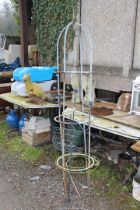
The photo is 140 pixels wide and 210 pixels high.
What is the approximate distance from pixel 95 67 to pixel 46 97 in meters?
1.38

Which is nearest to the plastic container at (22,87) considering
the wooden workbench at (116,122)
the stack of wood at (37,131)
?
the stack of wood at (37,131)

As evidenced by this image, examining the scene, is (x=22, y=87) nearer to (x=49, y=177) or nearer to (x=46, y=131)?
(x=46, y=131)

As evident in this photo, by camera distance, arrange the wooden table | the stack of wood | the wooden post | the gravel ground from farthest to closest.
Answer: the wooden post
the stack of wood
the wooden table
the gravel ground

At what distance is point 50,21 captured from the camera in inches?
287

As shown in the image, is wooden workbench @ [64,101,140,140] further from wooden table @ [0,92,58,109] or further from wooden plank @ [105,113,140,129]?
wooden table @ [0,92,58,109]

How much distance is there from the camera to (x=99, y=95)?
660 cm

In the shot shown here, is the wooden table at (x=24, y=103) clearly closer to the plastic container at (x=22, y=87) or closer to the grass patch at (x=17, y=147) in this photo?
the plastic container at (x=22, y=87)

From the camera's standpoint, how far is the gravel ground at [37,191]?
3656 mm

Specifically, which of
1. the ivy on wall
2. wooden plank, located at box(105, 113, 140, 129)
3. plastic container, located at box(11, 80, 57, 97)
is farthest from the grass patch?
the ivy on wall

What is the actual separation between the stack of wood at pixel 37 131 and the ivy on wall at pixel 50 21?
2401 mm

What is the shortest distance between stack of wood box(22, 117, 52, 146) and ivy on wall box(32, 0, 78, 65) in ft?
7.88

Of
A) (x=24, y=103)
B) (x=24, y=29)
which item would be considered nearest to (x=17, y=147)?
(x=24, y=103)

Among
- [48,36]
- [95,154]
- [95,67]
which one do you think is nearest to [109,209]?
[95,154]

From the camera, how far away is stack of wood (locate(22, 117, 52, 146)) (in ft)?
18.4
